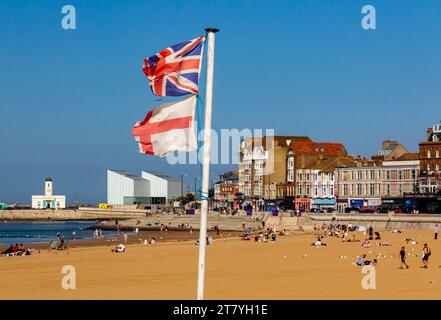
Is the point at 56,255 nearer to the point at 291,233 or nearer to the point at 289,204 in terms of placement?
the point at 291,233

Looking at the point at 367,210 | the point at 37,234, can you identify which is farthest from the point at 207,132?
the point at 367,210

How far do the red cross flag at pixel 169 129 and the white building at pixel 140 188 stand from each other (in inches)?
6363

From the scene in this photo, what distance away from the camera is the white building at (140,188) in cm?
17688

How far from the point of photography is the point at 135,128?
1329 cm

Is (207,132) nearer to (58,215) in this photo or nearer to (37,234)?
(37,234)

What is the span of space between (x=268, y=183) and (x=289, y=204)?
29.9ft

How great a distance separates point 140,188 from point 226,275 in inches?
5746

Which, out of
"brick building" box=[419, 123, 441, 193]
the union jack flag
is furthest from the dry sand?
"brick building" box=[419, 123, 441, 193]

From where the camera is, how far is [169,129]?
1316cm

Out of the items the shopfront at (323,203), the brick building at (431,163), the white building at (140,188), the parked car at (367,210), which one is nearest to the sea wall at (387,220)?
the parked car at (367,210)

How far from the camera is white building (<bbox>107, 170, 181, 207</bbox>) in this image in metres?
177

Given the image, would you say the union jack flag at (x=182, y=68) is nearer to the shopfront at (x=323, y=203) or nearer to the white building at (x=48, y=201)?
the shopfront at (x=323, y=203)

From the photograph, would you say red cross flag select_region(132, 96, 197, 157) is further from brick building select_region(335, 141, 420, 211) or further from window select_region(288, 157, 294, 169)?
window select_region(288, 157, 294, 169)

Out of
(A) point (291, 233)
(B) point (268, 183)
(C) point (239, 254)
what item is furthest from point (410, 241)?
(B) point (268, 183)
